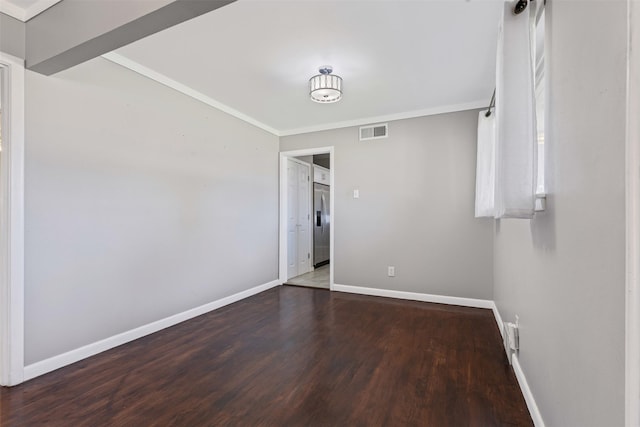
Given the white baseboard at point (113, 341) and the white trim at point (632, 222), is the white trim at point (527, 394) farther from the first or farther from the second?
the white baseboard at point (113, 341)

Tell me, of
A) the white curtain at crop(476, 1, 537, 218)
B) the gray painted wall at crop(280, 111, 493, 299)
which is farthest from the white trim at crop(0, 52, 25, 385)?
the gray painted wall at crop(280, 111, 493, 299)

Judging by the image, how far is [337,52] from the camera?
2420mm

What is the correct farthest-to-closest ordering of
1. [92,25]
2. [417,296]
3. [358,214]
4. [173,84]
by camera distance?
1. [358,214]
2. [417,296]
3. [173,84]
4. [92,25]

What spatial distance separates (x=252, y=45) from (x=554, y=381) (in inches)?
109

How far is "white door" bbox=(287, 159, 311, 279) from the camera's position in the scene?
4957 mm

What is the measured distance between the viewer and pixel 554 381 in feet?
4.31

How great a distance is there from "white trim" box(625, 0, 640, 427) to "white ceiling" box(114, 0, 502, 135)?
59.2 inches

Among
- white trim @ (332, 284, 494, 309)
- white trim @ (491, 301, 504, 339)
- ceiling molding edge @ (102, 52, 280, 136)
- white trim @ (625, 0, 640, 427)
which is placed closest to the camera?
white trim @ (625, 0, 640, 427)

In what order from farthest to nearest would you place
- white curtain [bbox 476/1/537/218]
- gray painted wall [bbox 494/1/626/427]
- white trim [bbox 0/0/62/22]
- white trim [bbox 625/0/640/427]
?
white trim [bbox 0/0/62/22]
white curtain [bbox 476/1/537/218]
gray painted wall [bbox 494/1/626/427]
white trim [bbox 625/0/640/427]

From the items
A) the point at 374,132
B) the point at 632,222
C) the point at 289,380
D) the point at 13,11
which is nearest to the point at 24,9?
the point at 13,11

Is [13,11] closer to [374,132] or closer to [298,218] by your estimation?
[374,132]

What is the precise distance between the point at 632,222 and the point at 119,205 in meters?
3.07

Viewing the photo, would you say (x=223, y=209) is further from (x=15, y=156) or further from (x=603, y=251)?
(x=603, y=251)

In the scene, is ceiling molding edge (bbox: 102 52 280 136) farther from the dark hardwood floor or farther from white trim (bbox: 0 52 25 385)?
the dark hardwood floor
